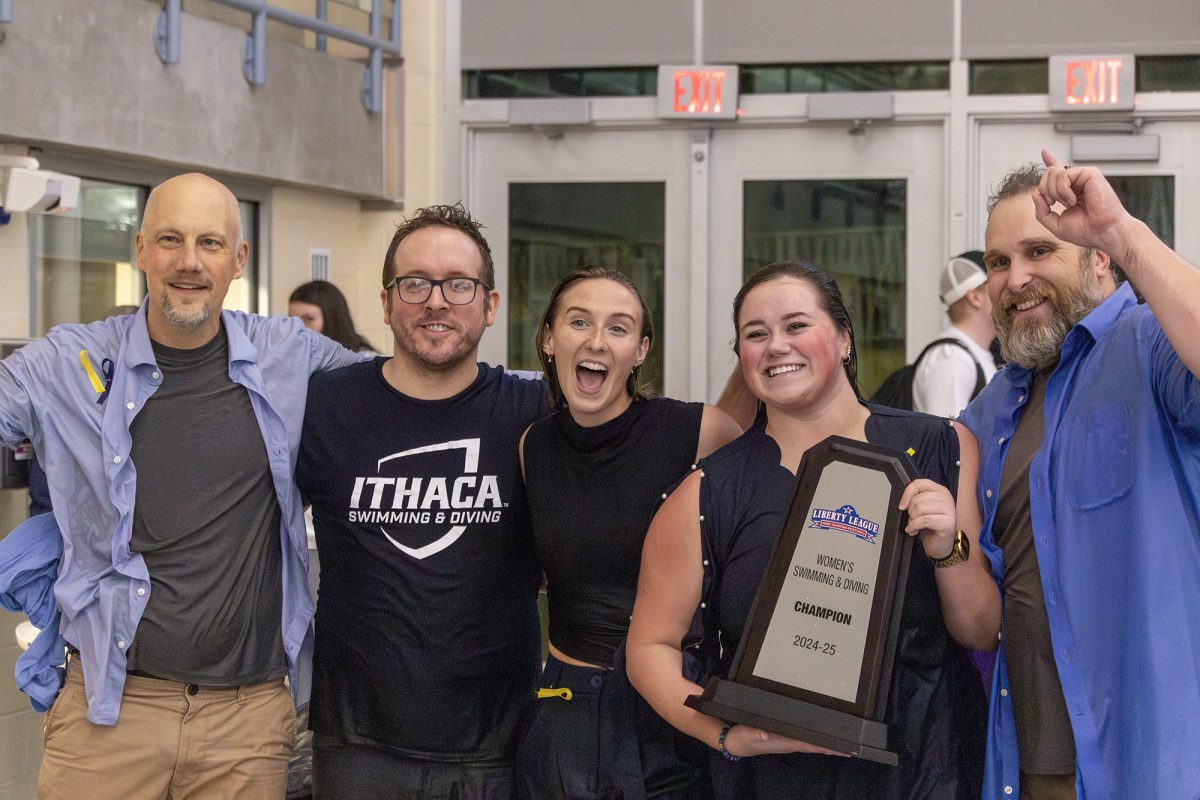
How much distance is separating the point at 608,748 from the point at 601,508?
381 millimetres

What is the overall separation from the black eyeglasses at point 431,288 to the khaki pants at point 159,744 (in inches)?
30.4

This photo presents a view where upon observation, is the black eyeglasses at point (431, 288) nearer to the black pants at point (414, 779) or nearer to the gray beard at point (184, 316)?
the gray beard at point (184, 316)

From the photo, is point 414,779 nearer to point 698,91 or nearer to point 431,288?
point 431,288

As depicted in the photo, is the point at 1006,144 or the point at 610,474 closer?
the point at 610,474

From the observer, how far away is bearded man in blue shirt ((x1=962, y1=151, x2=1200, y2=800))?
1.84 meters

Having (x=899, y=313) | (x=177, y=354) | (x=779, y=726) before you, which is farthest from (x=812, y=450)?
(x=899, y=313)

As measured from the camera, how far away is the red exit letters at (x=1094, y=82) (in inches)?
215

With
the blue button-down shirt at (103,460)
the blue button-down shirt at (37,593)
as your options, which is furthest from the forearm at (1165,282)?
the blue button-down shirt at (37,593)

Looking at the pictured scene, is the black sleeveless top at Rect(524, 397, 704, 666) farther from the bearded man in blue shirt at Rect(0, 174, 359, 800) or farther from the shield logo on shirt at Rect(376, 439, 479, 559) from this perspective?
the bearded man in blue shirt at Rect(0, 174, 359, 800)

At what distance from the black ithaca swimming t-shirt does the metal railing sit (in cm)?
203

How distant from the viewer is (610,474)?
7.23ft

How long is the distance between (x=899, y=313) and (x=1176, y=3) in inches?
65.0

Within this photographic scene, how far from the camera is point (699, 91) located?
226 inches

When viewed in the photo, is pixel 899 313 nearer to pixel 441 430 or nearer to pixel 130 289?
pixel 130 289
